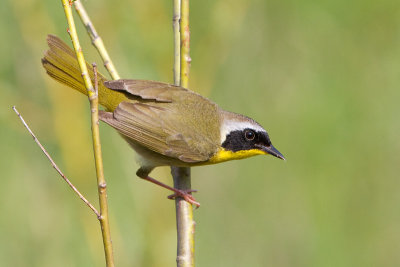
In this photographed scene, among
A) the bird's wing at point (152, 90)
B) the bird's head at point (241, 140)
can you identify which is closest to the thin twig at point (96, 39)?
the bird's wing at point (152, 90)

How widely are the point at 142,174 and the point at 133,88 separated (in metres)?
0.71

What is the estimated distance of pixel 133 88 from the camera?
4.00 metres

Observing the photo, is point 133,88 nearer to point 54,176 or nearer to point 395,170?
point 54,176

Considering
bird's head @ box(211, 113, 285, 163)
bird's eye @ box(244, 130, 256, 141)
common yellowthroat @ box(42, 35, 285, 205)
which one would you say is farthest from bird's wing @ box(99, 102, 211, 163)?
bird's eye @ box(244, 130, 256, 141)

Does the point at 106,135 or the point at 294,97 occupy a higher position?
the point at 294,97

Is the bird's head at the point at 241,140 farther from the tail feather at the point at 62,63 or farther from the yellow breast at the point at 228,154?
the tail feather at the point at 62,63

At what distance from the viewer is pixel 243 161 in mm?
5652

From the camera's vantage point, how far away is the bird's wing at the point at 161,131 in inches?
157

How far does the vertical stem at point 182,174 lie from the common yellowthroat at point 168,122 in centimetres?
8

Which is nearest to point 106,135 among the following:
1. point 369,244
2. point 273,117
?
point 273,117

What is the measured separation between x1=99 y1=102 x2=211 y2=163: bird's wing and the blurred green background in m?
0.74

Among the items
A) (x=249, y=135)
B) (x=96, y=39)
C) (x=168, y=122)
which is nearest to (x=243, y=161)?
(x=249, y=135)

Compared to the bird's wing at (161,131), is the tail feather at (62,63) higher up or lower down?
higher up

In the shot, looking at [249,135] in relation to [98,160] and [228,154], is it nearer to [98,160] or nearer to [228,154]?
[228,154]
